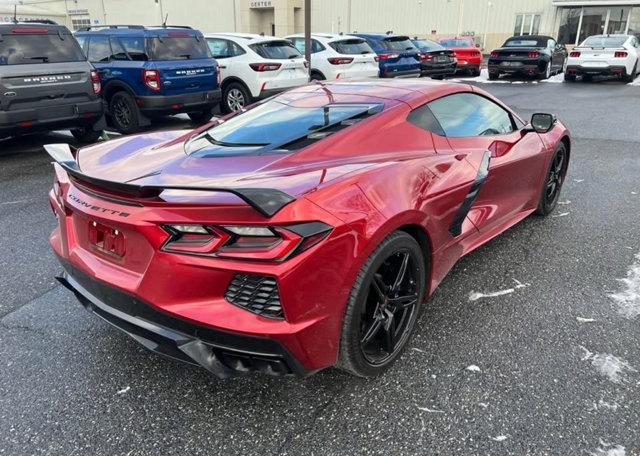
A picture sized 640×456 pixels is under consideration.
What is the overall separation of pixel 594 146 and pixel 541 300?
5.51 m

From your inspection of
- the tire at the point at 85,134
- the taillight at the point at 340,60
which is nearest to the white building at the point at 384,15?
the taillight at the point at 340,60

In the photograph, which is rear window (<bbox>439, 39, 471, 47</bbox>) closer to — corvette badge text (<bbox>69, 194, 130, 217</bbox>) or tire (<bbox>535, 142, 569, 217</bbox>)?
tire (<bbox>535, 142, 569, 217</bbox>)

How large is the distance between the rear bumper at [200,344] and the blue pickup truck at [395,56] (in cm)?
1385

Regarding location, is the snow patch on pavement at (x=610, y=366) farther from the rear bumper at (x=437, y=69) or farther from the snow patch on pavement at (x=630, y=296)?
the rear bumper at (x=437, y=69)

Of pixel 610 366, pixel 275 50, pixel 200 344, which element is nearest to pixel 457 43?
pixel 275 50

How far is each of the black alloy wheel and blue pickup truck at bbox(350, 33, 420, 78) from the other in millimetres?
10834

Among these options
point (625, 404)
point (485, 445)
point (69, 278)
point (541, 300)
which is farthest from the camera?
point (541, 300)

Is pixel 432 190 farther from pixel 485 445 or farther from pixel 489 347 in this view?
pixel 485 445

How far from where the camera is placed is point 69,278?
2.57 m

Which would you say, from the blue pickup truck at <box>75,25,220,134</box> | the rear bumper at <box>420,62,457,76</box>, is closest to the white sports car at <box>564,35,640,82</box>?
the rear bumper at <box>420,62,457,76</box>

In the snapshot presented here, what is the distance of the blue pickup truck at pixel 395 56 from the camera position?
14.9 metres

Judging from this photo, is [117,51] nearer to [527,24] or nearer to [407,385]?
[407,385]

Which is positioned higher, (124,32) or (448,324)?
(124,32)

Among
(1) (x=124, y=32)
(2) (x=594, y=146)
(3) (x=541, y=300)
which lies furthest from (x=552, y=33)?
(3) (x=541, y=300)
